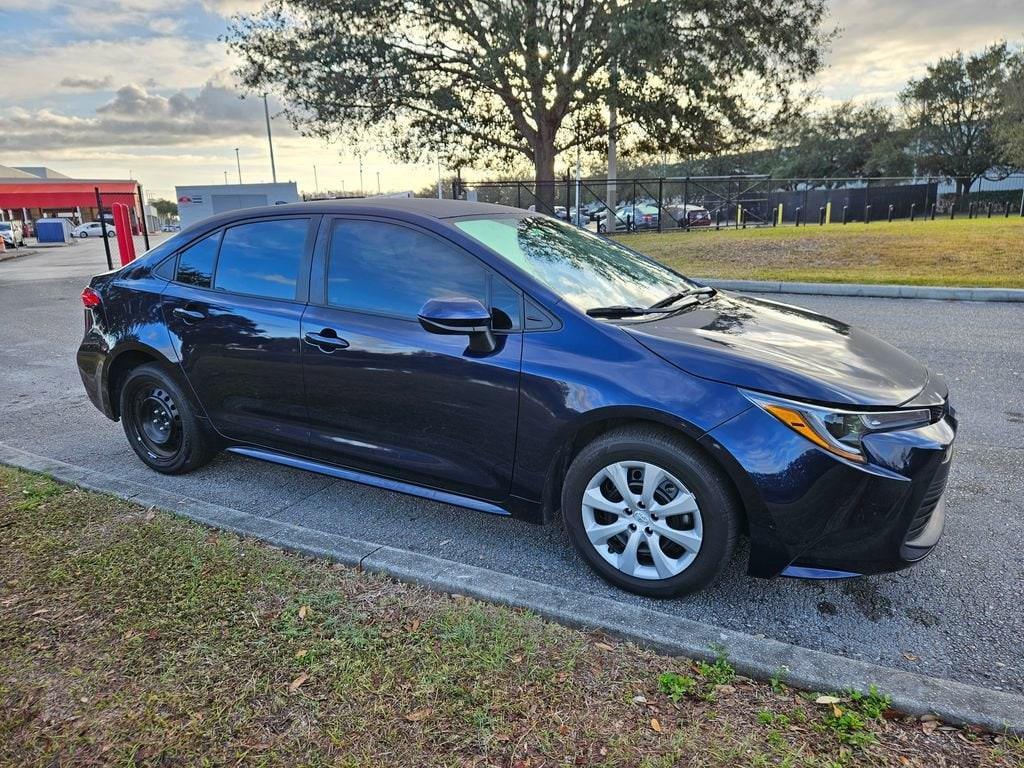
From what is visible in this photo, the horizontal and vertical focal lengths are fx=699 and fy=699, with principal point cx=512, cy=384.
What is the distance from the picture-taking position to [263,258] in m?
3.82

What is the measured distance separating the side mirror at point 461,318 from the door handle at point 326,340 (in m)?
0.60

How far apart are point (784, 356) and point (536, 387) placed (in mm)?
1003

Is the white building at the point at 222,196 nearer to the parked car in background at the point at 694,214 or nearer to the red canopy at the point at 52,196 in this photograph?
the red canopy at the point at 52,196

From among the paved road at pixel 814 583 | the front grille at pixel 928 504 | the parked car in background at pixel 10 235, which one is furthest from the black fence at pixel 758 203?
the parked car in background at pixel 10 235

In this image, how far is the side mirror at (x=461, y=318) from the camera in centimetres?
292

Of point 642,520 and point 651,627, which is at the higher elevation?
point 642,520

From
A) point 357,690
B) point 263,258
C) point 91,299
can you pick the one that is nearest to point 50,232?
point 91,299

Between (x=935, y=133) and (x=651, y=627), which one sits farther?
(x=935, y=133)

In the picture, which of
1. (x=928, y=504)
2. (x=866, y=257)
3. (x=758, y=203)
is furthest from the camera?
(x=758, y=203)

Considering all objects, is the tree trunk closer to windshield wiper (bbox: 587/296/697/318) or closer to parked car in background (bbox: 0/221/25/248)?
windshield wiper (bbox: 587/296/697/318)

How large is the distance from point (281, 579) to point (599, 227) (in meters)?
25.3

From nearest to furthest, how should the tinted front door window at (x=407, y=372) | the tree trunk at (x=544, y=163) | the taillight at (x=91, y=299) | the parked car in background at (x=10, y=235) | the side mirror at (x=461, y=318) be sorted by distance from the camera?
1. the side mirror at (x=461, y=318)
2. the tinted front door window at (x=407, y=372)
3. the taillight at (x=91, y=299)
4. the tree trunk at (x=544, y=163)
5. the parked car in background at (x=10, y=235)

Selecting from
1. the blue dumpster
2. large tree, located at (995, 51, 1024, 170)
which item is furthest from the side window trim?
the blue dumpster

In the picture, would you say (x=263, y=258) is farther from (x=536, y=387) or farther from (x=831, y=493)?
(x=831, y=493)
